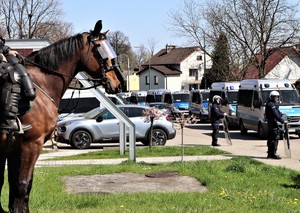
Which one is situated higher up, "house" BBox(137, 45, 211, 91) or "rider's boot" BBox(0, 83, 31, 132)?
"house" BBox(137, 45, 211, 91)

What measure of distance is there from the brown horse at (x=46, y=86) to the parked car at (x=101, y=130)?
14154 millimetres

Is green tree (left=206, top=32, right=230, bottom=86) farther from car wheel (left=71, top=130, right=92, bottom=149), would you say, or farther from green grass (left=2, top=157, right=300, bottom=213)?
green grass (left=2, top=157, right=300, bottom=213)

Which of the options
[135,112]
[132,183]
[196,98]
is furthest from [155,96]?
[132,183]

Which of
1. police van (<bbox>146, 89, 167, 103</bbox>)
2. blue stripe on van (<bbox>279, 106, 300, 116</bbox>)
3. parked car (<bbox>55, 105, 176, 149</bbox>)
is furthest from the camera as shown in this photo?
police van (<bbox>146, 89, 167, 103</bbox>)

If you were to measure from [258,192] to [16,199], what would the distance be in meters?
4.50

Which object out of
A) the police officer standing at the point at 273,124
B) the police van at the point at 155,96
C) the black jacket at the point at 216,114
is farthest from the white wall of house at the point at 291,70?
the police officer standing at the point at 273,124

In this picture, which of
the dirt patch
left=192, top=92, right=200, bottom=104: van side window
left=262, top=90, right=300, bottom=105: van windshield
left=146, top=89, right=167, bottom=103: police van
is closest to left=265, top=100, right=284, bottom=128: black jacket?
the dirt patch

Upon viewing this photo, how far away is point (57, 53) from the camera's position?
6.10 metres

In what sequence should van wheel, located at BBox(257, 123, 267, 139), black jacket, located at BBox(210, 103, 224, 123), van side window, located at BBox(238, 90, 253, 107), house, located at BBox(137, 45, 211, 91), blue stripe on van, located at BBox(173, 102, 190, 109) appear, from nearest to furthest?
black jacket, located at BBox(210, 103, 224, 123) < van wheel, located at BBox(257, 123, 267, 139) < van side window, located at BBox(238, 90, 253, 107) < blue stripe on van, located at BBox(173, 102, 190, 109) < house, located at BBox(137, 45, 211, 91)

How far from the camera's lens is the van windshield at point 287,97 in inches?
923

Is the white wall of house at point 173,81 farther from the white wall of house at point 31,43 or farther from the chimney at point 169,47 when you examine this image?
the white wall of house at point 31,43

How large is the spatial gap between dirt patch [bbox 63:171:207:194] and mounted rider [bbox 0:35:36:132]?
12.7 feet

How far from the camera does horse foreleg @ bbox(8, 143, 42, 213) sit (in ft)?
18.0

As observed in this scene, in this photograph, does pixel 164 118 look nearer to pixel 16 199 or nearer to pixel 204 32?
pixel 16 199
